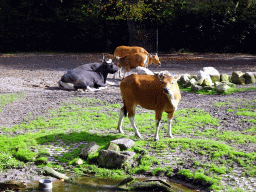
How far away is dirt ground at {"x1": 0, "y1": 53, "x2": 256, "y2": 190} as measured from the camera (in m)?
8.98

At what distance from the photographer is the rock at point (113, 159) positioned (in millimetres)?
6193

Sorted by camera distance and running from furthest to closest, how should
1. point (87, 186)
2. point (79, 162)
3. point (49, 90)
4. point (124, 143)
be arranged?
point (49, 90) < point (124, 143) < point (79, 162) < point (87, 186)

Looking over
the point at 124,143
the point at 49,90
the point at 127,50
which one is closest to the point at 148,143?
the point at 124,143

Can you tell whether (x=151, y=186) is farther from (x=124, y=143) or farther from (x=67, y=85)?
(x=67, y=85)

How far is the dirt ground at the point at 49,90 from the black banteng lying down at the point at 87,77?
37 centimetres

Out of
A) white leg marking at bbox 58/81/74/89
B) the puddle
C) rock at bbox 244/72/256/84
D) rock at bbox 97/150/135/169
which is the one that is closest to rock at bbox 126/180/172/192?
the puddle

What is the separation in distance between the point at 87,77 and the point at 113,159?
23.3 feet

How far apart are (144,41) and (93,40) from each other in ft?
15.2

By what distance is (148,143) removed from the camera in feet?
23.2

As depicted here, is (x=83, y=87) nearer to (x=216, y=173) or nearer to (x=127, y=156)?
(x=127, y=156)

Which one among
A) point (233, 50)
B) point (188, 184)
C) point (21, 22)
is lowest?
point (188, 184)

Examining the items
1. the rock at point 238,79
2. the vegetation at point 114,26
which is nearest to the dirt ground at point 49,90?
the rock at point 238,79

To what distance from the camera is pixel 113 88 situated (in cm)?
1341

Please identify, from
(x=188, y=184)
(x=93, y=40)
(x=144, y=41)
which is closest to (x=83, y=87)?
(x=188, y=184)
